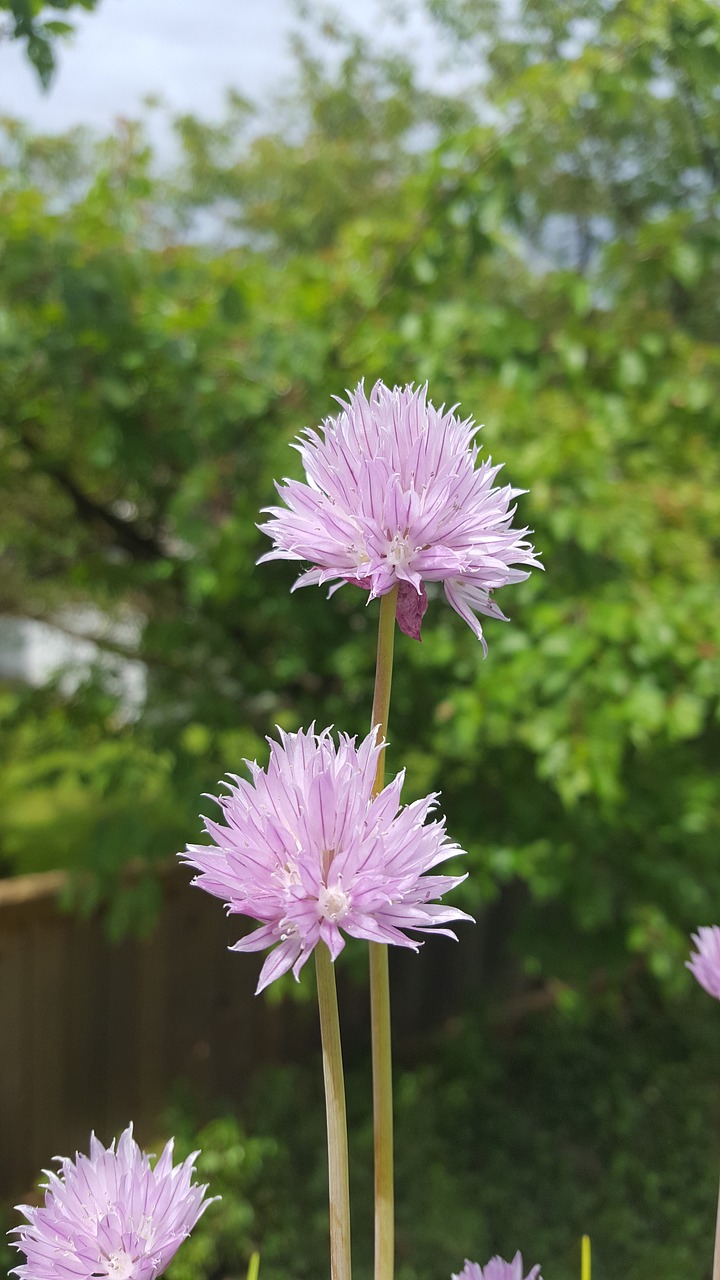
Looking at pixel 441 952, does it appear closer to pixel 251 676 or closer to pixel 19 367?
pixel 251 676

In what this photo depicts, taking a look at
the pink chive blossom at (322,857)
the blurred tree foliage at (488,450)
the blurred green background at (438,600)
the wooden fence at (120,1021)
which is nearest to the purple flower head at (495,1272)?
the pink chive blossom at (322,857)

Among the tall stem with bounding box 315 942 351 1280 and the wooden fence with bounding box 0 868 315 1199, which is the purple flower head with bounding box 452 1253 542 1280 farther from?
the wooden fence with bounding box 0 868 315 1199

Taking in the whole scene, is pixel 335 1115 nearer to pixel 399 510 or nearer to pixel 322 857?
pixel 322 857

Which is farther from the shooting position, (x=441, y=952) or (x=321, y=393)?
(x=441, y=952)

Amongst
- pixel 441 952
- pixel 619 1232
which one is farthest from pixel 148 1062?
pixel 619 1232

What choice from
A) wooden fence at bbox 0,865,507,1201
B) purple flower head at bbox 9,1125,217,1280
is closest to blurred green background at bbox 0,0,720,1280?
wooden fence at bbox 0,865,507,1201

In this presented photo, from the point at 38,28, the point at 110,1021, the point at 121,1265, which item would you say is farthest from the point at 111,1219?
the point at 110,1021

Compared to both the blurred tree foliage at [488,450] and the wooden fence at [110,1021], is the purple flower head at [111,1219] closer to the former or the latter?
the blurred tree foliage at [488,450]
